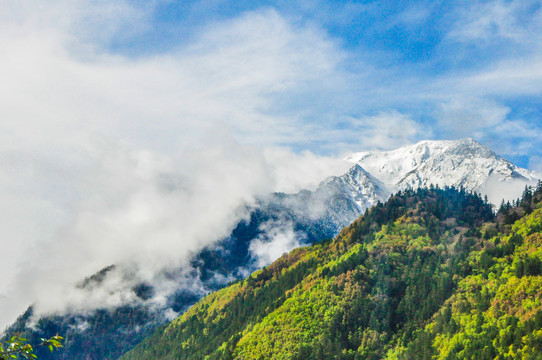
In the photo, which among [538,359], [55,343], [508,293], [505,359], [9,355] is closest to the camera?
[55,343]

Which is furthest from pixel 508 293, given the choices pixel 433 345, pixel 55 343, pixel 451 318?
pixel 55 343

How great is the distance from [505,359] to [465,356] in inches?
716

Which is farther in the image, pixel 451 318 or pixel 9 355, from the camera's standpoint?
pixel 451 318

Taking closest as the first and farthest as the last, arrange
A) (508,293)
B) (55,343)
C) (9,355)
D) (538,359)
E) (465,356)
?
1. (55,343)
2. (9,355)
3. (538,359)
4. (465,356)
5. (508,293)

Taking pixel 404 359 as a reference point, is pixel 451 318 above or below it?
above

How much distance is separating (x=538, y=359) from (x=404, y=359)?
2473 inches

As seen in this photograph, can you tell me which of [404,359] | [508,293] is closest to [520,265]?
[508,293]

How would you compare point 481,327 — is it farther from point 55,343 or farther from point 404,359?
point 55,343

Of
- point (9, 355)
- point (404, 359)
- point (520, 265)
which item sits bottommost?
point (404, 359)

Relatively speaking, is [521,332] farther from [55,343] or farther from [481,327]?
[55,343]

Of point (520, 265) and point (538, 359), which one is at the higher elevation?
point (520, 265)

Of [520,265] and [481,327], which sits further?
[520,265]

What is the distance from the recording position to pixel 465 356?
173125mm

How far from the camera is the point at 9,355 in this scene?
99.3 ft
